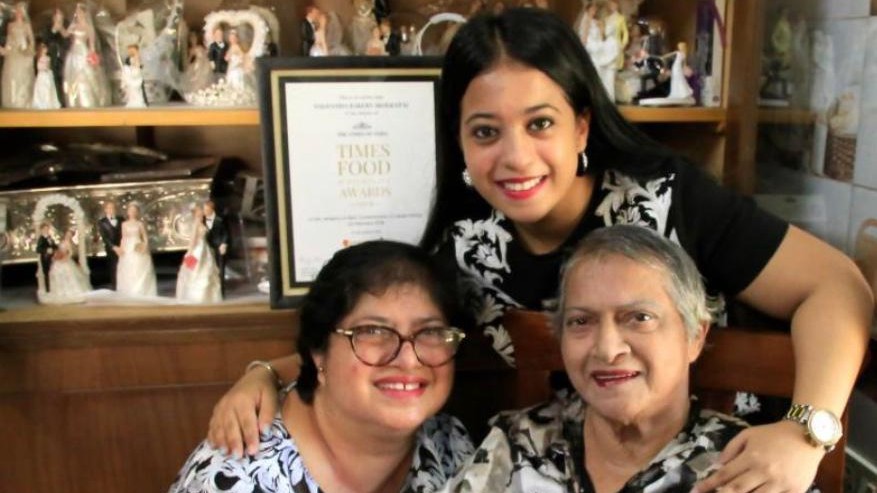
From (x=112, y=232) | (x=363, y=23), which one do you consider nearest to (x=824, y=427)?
(x=363, y=23)

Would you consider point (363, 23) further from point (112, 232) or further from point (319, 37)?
point (112, 232)

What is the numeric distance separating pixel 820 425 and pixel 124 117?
1.37 metres

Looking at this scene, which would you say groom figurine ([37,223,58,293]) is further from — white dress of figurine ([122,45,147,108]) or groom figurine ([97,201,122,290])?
white dress of figurine ([122,45,147,108])

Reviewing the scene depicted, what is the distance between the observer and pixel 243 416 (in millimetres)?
1332

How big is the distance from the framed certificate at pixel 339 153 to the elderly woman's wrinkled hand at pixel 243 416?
360 mm

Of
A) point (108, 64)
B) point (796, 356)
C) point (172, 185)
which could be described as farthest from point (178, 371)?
point (796, 356)

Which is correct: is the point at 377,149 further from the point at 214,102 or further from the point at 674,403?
the point at 674,403

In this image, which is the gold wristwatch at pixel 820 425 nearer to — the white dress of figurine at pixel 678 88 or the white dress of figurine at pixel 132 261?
the white dress of figurine at pixel 678 88

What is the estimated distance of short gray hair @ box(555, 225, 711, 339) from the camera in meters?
1.16

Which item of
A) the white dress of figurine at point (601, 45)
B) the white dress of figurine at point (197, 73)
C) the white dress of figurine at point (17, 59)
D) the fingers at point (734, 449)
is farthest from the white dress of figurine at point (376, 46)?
the fingers at point (734, 449)

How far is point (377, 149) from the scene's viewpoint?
1.76 meters

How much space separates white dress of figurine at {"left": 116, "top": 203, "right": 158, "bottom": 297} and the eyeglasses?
0.66 meters

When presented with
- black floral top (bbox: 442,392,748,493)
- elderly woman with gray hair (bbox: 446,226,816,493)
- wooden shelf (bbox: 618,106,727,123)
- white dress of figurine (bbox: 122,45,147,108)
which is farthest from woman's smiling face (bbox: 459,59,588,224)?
white dress of figurine (bbox: 122,45,147,108)

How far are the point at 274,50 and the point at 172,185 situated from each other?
0.36 m
